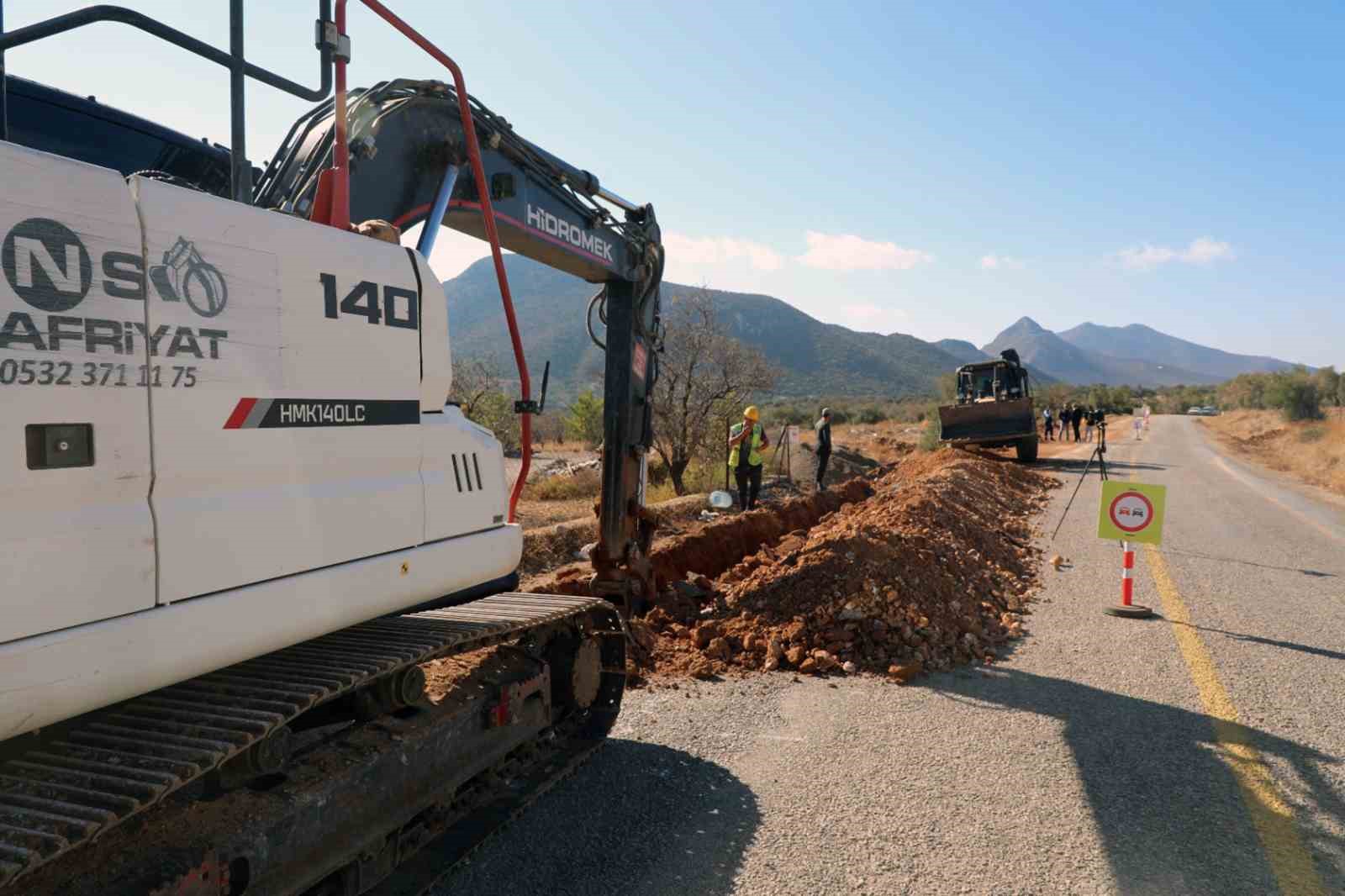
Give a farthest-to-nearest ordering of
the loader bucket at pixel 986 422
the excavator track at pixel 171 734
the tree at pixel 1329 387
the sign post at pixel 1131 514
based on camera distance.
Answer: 1. the tree at pixel 1329 387
2. the loader bucket at pixel 986 422
3. the sign post at pixel 1131 514
4. the excavator track at pixel 171 734

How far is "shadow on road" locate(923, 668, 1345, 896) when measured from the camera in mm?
3768

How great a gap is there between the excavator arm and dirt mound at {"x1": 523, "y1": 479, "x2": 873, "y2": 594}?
107 cm

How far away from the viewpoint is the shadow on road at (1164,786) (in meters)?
3.77

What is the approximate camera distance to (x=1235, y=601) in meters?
8.66

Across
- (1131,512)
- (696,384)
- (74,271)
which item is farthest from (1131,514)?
(696,384)

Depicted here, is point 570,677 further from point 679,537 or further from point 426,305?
point 679,537

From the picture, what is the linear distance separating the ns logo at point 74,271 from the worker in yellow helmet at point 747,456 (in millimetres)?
11629

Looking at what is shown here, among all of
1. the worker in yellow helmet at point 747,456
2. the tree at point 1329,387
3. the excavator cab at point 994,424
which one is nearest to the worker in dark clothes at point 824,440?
the worker in yellow helmet at point 747,456

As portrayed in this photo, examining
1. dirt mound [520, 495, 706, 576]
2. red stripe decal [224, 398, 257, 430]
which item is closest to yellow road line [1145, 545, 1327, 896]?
red stripe decal [224, 398, 257, 430]

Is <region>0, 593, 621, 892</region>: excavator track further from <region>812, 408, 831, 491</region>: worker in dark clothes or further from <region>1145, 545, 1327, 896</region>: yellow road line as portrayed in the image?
<region>812, 408, 831, 491</region>: worker in dark clothes

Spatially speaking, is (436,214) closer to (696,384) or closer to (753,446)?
(753,446)

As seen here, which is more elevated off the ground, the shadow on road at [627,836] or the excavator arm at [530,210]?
the excavator arm at [530,210]

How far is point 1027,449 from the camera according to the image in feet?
83.2

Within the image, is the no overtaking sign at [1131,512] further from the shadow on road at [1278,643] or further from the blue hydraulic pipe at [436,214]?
the blue hydraulic pipe at [436,214]
